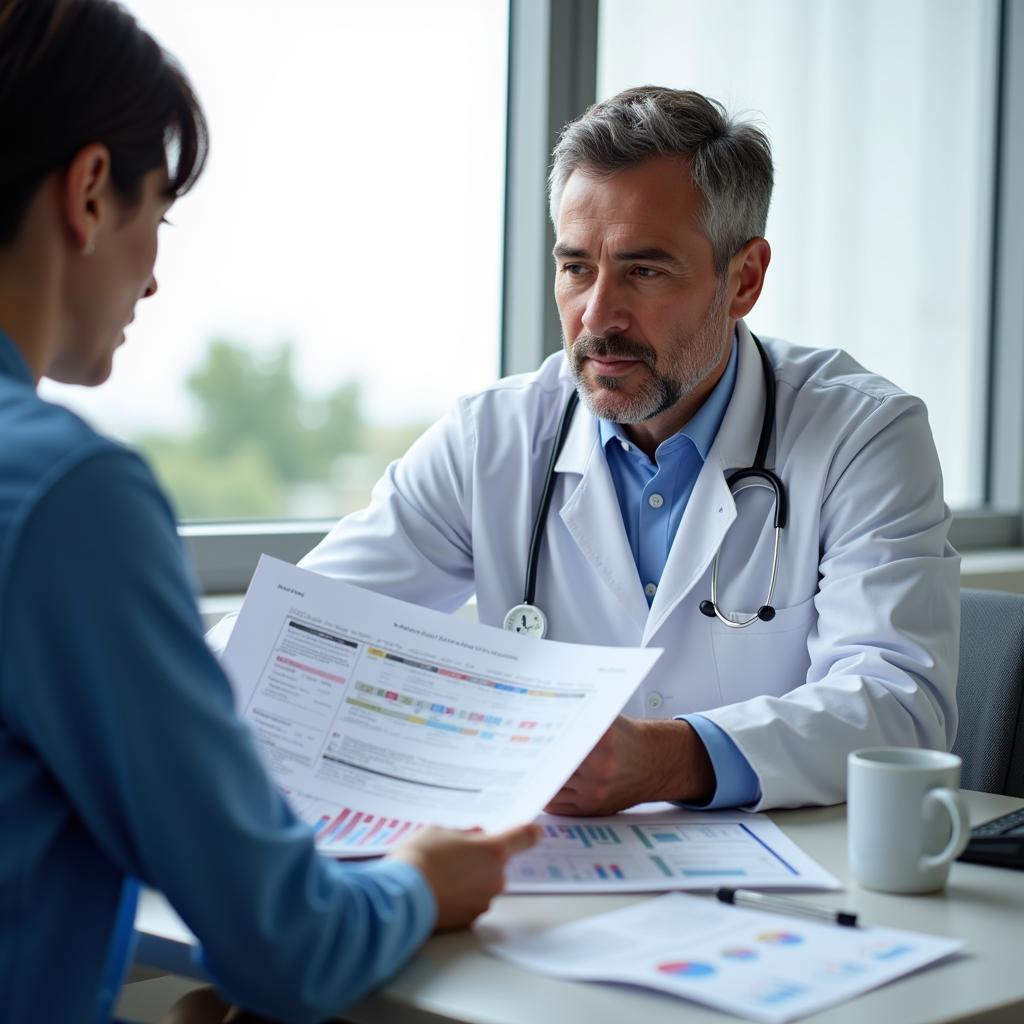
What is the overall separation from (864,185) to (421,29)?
1324 mm

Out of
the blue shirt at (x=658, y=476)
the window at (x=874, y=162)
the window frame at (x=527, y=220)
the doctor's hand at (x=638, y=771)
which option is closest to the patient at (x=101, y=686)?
the doctor's hand at (x=638, y=771)

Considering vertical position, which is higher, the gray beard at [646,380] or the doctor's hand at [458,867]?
the gray beard at [646,380]

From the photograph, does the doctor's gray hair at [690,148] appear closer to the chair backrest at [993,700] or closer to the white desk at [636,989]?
the chair backrest at [993,700]

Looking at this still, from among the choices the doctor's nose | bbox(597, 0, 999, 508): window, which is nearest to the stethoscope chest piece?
the doctor's nose

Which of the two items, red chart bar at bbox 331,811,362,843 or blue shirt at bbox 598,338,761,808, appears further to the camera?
blue shirt at bbox 598,338,761,808

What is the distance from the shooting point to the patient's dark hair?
2.58 ft

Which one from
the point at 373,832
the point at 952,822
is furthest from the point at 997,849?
the point at 373,832

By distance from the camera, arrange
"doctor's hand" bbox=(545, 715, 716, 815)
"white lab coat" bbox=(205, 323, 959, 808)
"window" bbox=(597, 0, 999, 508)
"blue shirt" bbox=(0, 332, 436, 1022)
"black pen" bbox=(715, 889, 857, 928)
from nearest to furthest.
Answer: "blue shirt" bbox=(0, 332, 436, 1022)
"black pen" bbox=(715, 889, 857, 928)
"doctor's hand" bbox=(545, 715, 716, 815)
"white lab coat" bbox=(205, 323, 959, 808)
"window" bbox=(597, 0, 999, 508)

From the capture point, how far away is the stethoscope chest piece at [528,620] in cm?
163

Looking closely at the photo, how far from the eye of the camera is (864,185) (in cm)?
325

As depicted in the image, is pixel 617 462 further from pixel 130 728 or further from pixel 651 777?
pixel 130 728

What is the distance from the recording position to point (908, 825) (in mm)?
982

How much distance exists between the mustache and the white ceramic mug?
831mm

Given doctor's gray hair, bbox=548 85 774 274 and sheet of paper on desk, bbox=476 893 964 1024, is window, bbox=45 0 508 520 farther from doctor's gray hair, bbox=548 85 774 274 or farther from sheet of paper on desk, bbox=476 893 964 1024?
sheet of paper on desk, bbox=476 893 964 1024
